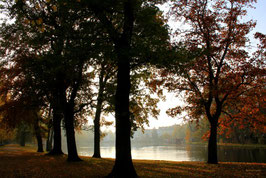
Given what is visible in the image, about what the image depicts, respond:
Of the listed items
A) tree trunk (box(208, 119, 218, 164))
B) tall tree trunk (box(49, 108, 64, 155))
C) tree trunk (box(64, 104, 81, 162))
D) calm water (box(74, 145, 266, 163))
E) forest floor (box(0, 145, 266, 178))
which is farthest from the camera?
calm water (box(74, 145, 266, 163))

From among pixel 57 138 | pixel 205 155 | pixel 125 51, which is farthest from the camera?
pixel 205 155

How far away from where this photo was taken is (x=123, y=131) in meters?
9.55

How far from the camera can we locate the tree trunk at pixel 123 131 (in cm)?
930

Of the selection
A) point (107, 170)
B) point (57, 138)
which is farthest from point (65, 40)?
point (57, 138)

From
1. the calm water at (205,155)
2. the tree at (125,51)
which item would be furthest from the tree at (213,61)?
the calm water at (205,155)

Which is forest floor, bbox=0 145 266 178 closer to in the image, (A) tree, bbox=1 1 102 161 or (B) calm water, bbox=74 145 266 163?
(A) tree, bbox=1 1 102 161

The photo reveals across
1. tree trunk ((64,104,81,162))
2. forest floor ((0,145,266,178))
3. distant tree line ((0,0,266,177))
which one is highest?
distant tree line ((0,0,266,177))

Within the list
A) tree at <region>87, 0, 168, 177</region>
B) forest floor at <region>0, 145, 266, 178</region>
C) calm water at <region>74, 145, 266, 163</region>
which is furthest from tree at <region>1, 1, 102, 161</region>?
calm water at <region>74, 145, 266, 163</region>

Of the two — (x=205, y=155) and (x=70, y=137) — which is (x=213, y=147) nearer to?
(x=70, y=137)

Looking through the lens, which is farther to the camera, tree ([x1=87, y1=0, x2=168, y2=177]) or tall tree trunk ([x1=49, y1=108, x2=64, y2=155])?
tall tree trunk ([x1=49, y1=108, x2=64, y2=155])

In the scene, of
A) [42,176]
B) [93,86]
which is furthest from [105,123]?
[42,176]

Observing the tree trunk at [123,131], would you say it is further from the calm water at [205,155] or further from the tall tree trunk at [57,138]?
the calm water at [205,155]

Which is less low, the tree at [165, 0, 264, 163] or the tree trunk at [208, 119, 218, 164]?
the tree at [165, 0, 264, 163]

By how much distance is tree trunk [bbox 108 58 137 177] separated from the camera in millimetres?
9300
